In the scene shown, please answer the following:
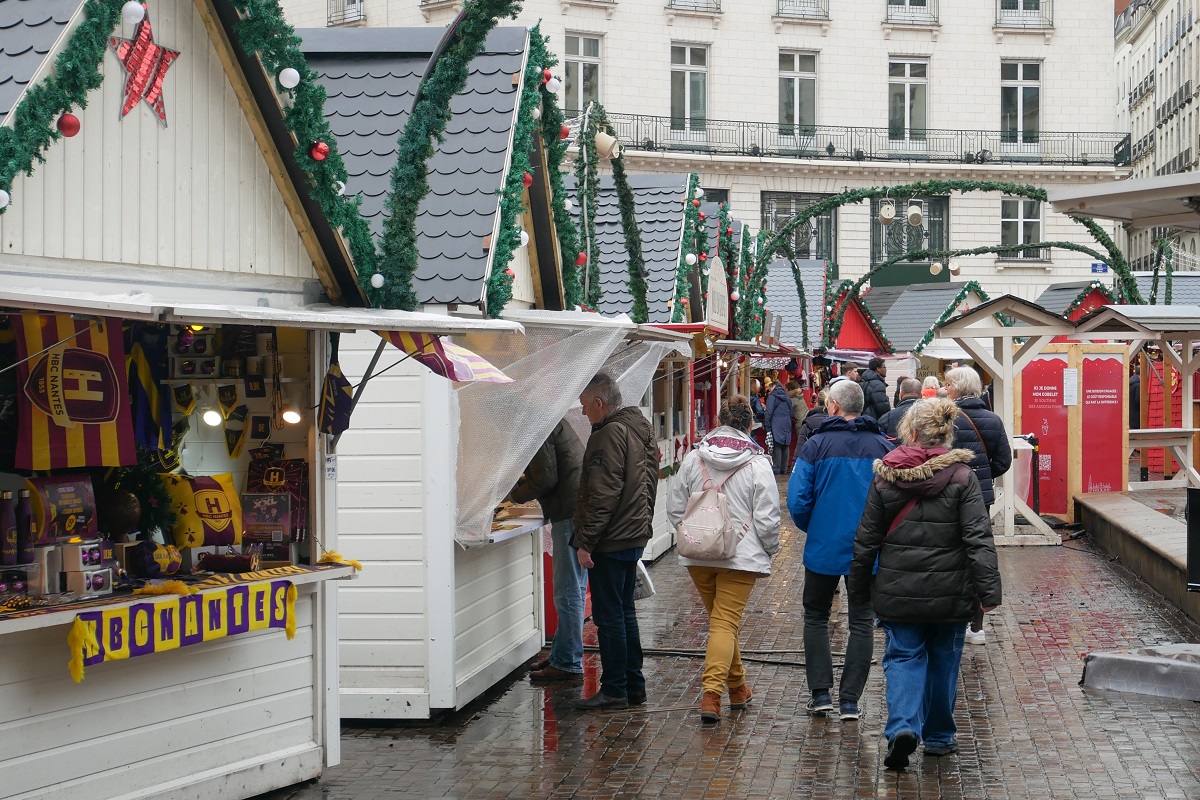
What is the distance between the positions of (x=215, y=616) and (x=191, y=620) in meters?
0.14

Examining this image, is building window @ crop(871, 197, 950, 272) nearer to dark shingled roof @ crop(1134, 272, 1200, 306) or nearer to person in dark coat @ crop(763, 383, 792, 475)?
dark shingled roof @ crop(1134, 272, 1200, 306)

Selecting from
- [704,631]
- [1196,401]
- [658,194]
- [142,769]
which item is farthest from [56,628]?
[1196,401]

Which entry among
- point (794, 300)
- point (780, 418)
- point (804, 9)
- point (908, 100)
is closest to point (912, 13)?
point (908, 100)

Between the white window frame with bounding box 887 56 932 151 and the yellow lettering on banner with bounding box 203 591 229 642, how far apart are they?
3897 cm

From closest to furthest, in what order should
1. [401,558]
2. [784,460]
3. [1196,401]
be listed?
[401,558] → [1196,401] → [784,460]

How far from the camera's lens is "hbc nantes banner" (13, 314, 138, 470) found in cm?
568

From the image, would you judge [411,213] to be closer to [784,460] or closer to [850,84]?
[784,460]

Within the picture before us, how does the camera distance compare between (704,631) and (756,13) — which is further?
(756,13)

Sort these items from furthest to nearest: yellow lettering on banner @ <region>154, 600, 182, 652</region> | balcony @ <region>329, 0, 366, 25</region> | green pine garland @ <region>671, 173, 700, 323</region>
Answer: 1. balcony @ <region>329, 0, 366, 25</region>
2. green pine garland @ <region>671, 173, 700, 323</region>
3. yellow lettering on banner @ <region>154, 600, 182, 652</region>

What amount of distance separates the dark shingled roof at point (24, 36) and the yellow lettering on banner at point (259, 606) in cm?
232

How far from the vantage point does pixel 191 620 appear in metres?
5.98

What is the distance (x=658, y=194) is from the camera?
1605 cm

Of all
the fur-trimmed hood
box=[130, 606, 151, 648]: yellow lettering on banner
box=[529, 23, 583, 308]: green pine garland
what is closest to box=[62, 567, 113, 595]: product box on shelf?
box=[130, 606, 151, 648]: yellow lettering on banner

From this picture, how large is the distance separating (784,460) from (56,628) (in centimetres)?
2139
